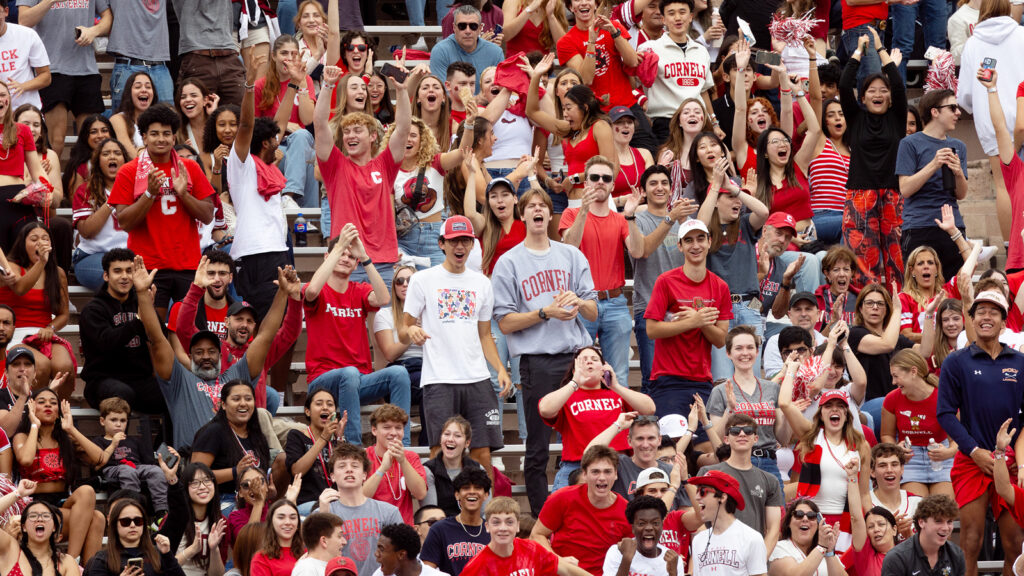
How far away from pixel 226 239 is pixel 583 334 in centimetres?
318

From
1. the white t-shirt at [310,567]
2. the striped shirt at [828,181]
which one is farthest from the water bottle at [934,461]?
the white t-shirt at [310,567]


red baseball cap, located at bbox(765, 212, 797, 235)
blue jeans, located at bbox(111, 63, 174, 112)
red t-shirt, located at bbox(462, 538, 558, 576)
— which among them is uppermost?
blue jeans, located at bbox(111, 63, 174, 112)

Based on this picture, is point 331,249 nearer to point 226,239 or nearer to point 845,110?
point 226,239

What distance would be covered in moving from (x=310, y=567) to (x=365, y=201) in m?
3.71

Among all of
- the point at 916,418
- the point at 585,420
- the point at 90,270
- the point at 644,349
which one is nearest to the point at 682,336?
the point at 644,349

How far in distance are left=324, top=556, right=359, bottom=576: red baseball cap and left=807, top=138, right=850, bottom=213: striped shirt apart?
6.39 metres

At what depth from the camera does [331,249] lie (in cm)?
1256

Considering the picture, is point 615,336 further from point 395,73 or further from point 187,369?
point 187,369

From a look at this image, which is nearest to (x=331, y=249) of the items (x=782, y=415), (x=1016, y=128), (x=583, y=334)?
(x=583, y=334)

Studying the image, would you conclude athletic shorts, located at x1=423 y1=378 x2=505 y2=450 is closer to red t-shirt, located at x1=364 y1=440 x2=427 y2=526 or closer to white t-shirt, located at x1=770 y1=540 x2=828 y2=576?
red t-shirt, located at x1=364 y1=440 x2=427 y2=526

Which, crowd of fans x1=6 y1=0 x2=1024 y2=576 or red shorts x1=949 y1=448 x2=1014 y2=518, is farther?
red shorts x1=949 y1=448 x2=1014 y2=518

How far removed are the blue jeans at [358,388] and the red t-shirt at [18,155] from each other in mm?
3032

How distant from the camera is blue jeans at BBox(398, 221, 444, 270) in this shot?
13.8 metres

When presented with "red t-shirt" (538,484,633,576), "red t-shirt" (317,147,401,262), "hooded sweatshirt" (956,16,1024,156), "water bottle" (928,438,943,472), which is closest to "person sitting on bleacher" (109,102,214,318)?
"red t-shirt" (317,147,401,262)
